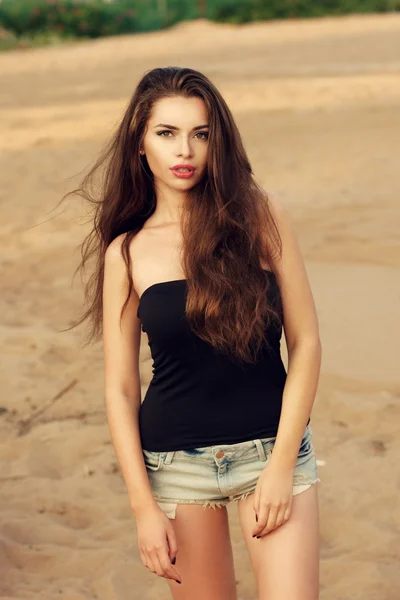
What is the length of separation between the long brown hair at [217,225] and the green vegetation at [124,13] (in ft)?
104

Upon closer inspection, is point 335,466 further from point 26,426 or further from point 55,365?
point 55,365

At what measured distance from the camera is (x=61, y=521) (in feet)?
15.7

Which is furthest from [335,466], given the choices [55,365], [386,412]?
[55,365]

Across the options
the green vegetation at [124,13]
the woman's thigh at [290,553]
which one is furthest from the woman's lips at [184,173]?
the green vegetation at [124,13]

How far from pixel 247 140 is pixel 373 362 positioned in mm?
7713

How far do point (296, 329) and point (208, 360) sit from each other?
26 cm

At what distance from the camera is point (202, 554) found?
8.86ft

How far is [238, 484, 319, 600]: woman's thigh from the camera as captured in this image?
253 cm

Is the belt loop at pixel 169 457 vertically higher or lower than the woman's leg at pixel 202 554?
higher

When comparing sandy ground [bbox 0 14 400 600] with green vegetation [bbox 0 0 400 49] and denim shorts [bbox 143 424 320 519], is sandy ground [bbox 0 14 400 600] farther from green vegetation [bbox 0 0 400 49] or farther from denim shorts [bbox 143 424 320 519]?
green vegetation [bbox 0 0 400 49]

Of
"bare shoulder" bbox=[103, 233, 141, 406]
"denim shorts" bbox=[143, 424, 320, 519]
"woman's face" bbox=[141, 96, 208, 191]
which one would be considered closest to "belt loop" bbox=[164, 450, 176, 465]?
"denim shorts" bbox=[143, 424, 320, 519]

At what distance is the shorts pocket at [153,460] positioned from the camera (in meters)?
2.68

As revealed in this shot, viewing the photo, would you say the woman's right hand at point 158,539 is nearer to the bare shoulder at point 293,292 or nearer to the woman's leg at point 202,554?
the woman's leg at point 202,554

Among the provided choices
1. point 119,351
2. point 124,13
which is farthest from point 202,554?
point 124,13
